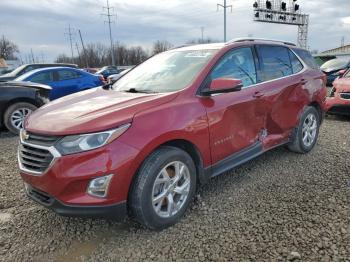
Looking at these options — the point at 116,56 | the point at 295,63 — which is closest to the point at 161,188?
the point at 295,63

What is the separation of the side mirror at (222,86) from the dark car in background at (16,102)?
17.7 feet

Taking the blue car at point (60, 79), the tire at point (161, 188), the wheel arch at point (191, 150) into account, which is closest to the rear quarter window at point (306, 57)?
the wheel arch at point (191, 150)

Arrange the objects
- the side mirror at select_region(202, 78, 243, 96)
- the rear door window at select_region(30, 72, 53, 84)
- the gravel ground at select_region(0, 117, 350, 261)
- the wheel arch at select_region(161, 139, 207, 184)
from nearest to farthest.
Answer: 1. the gravel ground at select_region(0, 117, 350, 261)
2. the wheel arch at select_region(161, 139, 207, 184)
3. the side mirror at select_region(202, 78, 243, 96)
4. the rear door window at select_region(30, 72, 53, 84)

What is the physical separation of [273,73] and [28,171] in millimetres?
3251

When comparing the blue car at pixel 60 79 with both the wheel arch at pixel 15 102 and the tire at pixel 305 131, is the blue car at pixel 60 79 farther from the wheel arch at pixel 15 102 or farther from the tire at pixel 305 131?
the tire at pixel 305 131

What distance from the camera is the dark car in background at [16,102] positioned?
7.33 meters

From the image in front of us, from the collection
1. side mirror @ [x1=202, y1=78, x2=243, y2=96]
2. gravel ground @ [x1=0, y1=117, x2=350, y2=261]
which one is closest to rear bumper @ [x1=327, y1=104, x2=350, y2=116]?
gravel ground @ [x1=0, y1=117, x2=350, y2=261]

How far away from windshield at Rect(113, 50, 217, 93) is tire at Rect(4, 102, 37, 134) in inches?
161

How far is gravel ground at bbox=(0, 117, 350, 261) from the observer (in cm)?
283

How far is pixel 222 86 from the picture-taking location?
10.9ft

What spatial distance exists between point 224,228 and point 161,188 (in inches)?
28.7

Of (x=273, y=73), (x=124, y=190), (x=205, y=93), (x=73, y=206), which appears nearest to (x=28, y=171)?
(x=73, y=206)

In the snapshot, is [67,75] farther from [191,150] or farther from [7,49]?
[7,49]

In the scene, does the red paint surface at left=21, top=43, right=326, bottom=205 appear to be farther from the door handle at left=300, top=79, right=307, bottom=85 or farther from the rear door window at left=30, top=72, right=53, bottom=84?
the rear door window at left=30, top=72, right=53, bottom=84
